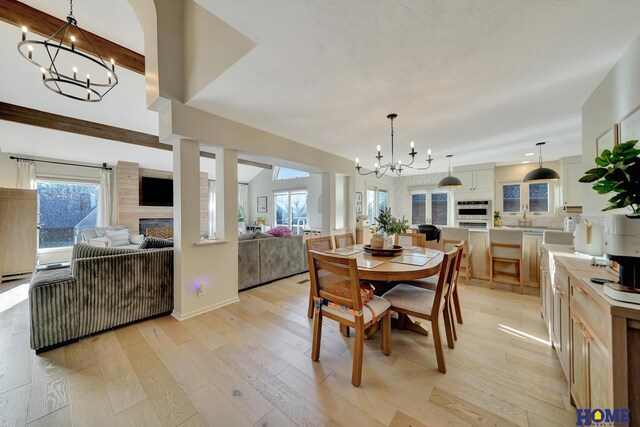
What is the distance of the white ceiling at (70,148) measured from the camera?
4414 millimetres

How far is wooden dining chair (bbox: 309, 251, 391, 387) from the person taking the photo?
1.60 m

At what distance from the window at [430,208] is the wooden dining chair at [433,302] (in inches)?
214

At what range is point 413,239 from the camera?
3.22 m

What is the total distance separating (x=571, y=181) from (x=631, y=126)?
4736 millimetres

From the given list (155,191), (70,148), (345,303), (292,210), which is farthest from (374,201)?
(70,148)

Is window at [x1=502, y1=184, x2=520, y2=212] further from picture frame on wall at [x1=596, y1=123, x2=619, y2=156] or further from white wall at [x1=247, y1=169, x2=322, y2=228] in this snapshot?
white wall at [x1=247, y1=169, x2=322, y2=228]

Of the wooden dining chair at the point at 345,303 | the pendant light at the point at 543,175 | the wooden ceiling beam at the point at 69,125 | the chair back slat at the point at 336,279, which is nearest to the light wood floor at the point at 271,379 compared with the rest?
the wooden dining chair at the point at 345,303

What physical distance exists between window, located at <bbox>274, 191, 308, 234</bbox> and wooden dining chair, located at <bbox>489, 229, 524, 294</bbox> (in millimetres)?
4955

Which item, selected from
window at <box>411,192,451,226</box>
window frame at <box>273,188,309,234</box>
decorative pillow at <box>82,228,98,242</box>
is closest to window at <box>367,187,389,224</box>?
window at <box>411,192,451,226</box>

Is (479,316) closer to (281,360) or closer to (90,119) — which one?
(281,360)

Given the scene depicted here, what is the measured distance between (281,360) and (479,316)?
2.30 m

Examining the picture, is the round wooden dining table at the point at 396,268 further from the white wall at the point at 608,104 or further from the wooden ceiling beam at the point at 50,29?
the wooden ceiling beam at the point at 50,29

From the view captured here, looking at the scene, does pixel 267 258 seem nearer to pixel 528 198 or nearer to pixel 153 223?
pixel 153 223

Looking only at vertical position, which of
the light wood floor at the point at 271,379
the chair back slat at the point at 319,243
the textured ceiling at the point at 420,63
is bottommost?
the light wood floor at the point at 271,379
